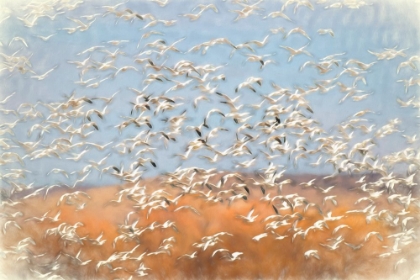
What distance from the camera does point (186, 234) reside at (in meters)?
2.76

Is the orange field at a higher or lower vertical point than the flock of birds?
lower

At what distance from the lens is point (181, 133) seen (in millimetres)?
2764

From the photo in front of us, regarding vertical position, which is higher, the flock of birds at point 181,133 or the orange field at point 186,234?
the flock of birds at point 181,133

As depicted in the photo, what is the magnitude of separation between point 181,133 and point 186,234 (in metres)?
0.61

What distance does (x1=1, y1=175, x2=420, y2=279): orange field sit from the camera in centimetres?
275

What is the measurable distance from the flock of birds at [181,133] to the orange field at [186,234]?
12 millimetres

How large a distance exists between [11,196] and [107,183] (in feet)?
1.95

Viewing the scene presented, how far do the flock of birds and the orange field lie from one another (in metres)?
0.01

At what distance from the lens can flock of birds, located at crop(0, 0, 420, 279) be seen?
9.04 ft

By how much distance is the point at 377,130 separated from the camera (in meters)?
2.79

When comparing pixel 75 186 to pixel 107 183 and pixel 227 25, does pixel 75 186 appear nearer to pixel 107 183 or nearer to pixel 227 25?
pixel 107 183

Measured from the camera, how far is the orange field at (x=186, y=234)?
2.75 m

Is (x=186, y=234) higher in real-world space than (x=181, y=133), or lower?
lower

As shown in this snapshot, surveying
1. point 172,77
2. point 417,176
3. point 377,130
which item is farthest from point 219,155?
point 417,176
